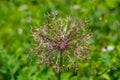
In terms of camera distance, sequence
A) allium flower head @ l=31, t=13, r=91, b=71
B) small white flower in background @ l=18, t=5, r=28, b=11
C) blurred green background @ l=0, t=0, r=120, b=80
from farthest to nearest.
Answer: small white flower in background @ l=18, t=5, r=28, b=11
blurred green background @ l=0, t=0, r=120, b=80
allium flower head @ l=31, t=13, r=91, b=71

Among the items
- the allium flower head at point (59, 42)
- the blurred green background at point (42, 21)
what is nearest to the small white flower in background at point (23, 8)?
the blurred green background at point (42, 21)

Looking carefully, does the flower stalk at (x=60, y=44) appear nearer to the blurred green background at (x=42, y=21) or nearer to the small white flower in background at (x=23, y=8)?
the blurred green background at (x=42, y=21)

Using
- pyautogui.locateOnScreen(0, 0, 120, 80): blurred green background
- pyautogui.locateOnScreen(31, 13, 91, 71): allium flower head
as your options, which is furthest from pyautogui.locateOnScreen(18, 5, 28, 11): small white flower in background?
pyautogui.locateOnScreen(31, 13, 91, 71): allium flower head

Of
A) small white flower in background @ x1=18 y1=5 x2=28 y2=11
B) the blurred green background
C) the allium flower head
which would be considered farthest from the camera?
small white flower in background @ x1=18 y1=5 x2=28 y2=11

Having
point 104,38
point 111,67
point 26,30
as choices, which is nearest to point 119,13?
point 104,38

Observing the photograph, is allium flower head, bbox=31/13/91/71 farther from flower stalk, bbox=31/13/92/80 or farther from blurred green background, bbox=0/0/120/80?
blurred green background, bbox=0/0/120/80

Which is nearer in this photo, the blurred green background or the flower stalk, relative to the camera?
the flower stalk
